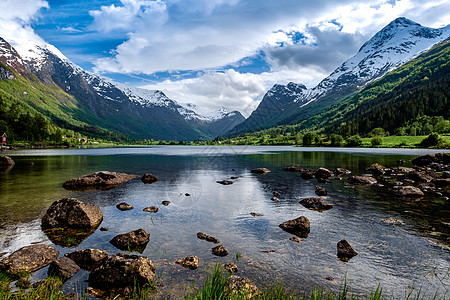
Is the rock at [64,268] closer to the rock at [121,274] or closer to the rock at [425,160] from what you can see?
the rock at [121,274]

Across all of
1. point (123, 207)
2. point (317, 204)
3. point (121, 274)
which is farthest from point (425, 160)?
point (121, 274)

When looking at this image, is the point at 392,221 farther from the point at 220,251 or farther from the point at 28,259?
the point at 28,259

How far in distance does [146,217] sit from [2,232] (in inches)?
420

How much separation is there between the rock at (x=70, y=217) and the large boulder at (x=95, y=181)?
18085 millimetres

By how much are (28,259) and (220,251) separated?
428 inches

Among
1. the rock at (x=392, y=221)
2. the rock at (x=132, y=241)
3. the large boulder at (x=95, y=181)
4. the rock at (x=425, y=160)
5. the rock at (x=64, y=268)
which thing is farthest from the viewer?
the rock at (x=425, y=160)

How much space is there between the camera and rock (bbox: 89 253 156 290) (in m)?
12.1

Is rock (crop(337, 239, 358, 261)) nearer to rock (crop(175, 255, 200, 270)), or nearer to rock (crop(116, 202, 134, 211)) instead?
rock (crop(175, 255, 200, 270))

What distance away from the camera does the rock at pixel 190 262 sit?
45.9ft

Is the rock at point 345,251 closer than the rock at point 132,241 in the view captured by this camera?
Yes

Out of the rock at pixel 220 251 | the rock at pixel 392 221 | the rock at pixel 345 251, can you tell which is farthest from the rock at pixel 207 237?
the rock at pixel 392 221

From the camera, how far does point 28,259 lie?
536 inches

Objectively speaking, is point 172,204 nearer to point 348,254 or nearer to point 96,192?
point 96,192

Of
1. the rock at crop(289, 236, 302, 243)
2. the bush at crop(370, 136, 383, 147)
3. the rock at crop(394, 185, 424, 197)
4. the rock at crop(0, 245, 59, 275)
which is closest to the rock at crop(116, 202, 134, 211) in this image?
the rock at crop(0, 245, 59, 275)
